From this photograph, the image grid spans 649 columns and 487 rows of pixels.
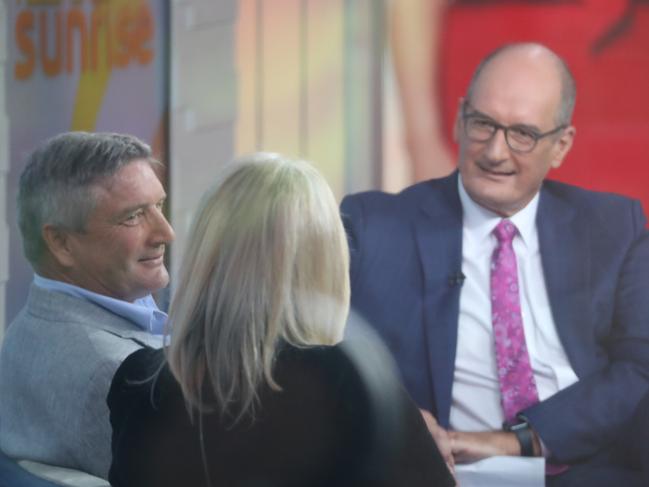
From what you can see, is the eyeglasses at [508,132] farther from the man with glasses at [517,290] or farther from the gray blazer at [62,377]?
the gray blazer at [62,377]

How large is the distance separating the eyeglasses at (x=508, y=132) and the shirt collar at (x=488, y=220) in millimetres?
141

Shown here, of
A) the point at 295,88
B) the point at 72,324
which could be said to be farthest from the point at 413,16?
the point at 72,324

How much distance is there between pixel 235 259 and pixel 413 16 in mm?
1380

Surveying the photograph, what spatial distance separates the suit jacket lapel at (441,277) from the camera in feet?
8.76

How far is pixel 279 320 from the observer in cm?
162

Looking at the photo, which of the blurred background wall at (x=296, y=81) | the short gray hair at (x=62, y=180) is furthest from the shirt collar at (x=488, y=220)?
the short gray hair at (x=62, y=180)

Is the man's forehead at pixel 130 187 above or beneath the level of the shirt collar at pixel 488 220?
above

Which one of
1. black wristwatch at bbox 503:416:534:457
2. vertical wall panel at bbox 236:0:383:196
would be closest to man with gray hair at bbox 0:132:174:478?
vertical wall panel at bbox 236:0:383:196

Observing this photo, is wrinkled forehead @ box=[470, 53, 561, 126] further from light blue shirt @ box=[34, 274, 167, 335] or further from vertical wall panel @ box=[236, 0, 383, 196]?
light blue shirt @ box=[34, 274, 167, 335]

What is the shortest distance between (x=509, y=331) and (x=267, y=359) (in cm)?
122

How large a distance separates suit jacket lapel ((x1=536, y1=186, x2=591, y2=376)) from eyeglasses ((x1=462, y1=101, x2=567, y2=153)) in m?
0.14

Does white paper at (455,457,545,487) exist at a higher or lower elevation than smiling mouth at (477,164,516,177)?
lower

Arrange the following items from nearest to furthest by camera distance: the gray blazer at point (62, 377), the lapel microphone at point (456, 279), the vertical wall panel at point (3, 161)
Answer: the gray blazer at point (62, 377)
the lapel microphone at point (456, 279)
the vertical wall panel at point (3, 161)

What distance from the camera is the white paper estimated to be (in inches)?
103
